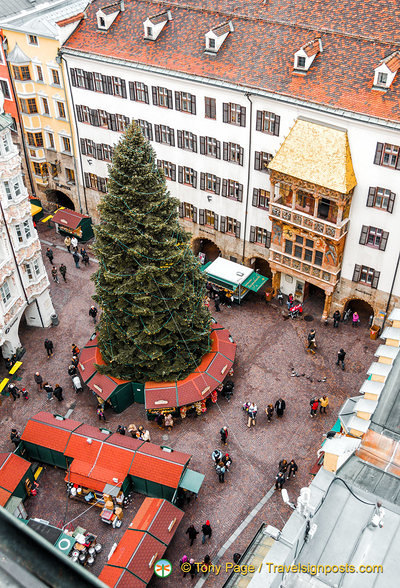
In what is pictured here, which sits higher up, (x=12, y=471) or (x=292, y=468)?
(x=12, y=471)

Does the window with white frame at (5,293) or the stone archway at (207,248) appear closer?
the window with white frame at (5,293)

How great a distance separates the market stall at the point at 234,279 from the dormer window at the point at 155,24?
1817 centimetres

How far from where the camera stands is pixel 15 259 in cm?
4134

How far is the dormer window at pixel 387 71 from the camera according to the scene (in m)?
35.7

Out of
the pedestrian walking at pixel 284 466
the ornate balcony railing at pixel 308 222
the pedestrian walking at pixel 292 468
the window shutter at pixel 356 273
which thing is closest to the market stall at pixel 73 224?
the ornate balcony railing at pixel 308 222

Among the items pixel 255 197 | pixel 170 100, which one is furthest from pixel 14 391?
pixel 170 100

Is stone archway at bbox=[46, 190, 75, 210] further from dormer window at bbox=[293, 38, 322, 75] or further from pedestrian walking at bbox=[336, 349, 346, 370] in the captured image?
pedestrian walking at bbox=[336, 349, 346, 370]

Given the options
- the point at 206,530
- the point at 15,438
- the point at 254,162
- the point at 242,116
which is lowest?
the point at 206,530

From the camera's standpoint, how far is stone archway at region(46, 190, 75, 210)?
59625 millimetres

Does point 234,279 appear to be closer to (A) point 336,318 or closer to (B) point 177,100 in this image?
(A) point 336,318

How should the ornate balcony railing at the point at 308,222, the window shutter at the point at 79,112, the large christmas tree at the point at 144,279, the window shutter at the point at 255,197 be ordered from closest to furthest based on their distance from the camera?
the large christmas tree at the point at 144,279 < the ornate balcony railing at the point at 308,222 < the window shutter at the point at 255,197 < the window shutter at the point at 79,112

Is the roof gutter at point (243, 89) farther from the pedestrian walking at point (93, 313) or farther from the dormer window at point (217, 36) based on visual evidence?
the pedestrian walking at point (93, 313)

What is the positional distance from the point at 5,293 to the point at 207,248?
19.5 meters

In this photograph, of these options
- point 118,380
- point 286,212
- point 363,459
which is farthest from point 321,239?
point 363,459
